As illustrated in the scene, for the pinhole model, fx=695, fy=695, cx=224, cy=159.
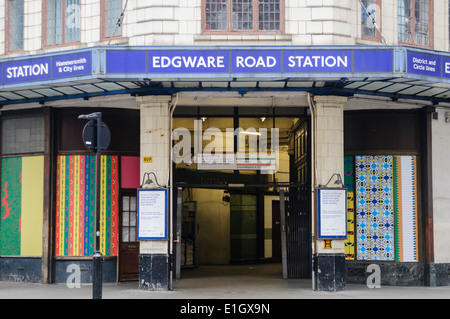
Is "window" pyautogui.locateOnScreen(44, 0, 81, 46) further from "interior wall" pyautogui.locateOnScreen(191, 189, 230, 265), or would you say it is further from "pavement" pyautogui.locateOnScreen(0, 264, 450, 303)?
"interior wall" pyautogui.locateOnScreen(191, 189, 230, 265)

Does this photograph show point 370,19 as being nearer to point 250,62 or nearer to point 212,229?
point 250,62

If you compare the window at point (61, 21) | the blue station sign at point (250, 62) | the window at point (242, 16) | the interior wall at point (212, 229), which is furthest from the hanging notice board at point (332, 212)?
the interior wall at point (212, 229)

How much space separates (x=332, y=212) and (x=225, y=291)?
2.97 m

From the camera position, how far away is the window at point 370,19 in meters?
16.1

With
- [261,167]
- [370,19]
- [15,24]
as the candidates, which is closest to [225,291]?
[261,167]

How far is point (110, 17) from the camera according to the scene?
16.5 m

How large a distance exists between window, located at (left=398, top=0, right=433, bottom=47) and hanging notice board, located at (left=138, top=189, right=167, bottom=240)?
6862 millimetres

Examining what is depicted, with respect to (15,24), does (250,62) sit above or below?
below

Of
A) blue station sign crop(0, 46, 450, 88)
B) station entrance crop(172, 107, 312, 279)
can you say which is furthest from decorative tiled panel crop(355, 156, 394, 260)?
blue station sign crop(0, 46, 450, 88)

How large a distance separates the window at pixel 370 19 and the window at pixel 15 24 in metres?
8.49

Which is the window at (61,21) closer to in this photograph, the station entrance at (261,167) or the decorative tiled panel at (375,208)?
the station entrance at (261,167)

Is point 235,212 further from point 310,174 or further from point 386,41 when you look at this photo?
point 386,41
